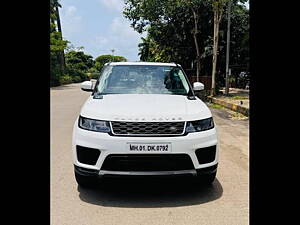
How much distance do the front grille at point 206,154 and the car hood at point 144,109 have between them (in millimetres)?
370

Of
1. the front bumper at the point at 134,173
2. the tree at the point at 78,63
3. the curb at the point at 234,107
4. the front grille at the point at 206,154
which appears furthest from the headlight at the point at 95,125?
the tree at the point at 78,63

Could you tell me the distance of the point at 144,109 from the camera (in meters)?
3.72

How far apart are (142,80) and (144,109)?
4.12 ft

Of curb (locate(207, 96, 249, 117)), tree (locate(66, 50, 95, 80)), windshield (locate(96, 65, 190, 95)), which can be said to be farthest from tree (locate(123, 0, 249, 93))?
tree (locate(66, 50, 95, 80))

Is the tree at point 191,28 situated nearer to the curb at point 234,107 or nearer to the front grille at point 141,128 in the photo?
the curb at point 234,107

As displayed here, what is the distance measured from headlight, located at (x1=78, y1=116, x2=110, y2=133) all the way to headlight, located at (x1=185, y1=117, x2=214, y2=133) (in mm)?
897

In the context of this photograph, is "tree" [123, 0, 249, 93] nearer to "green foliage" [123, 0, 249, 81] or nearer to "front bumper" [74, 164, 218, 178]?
"green foliage" [123, 0, 249, 81]

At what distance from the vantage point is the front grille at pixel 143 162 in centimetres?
348

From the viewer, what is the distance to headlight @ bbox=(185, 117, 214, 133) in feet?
12.0

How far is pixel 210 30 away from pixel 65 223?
2108cm

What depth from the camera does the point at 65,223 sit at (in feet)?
10.5
